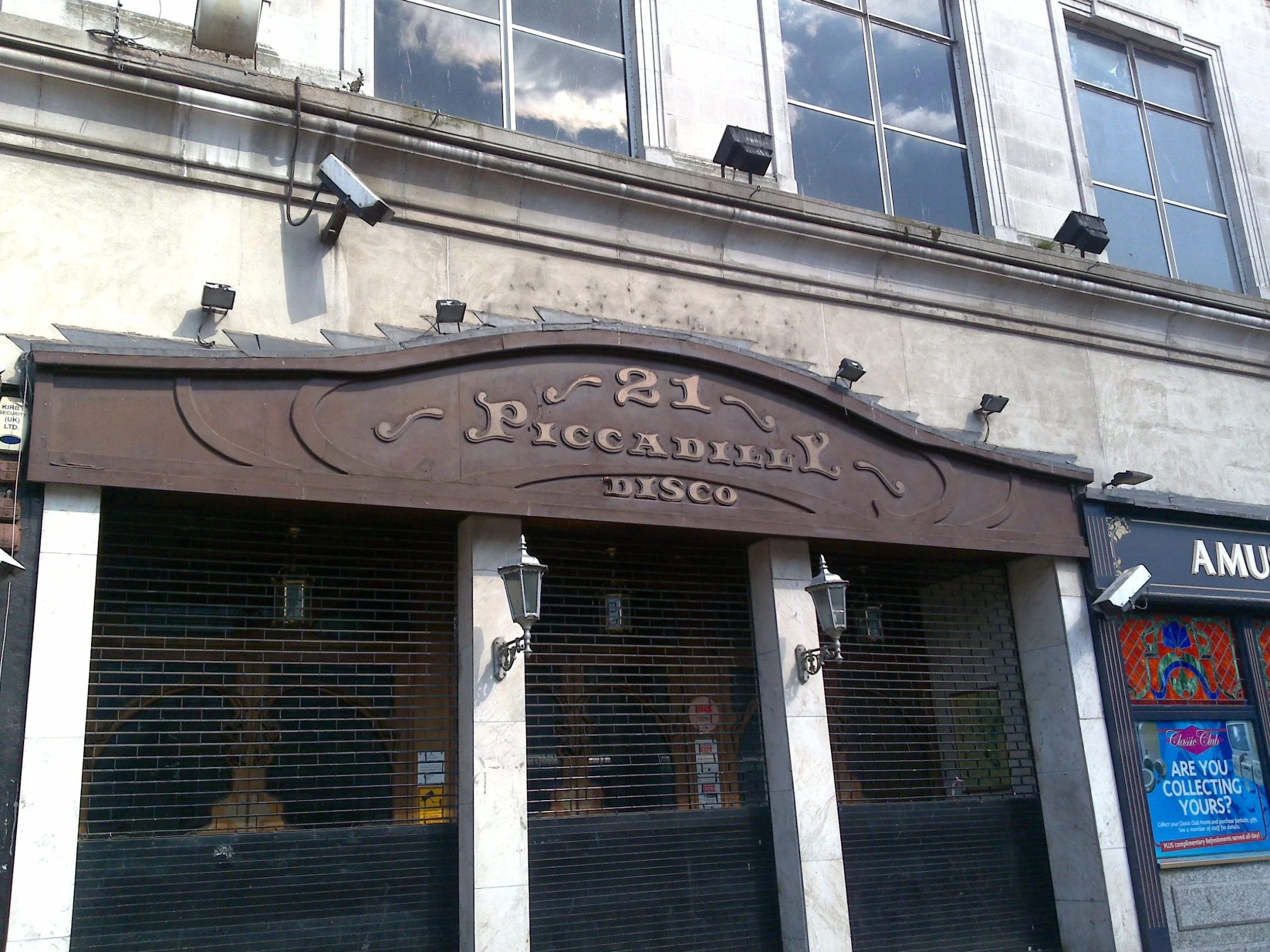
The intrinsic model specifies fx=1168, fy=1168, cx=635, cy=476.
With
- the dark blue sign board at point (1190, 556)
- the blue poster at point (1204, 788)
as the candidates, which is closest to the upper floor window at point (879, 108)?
the dark blue sign board at point (1190, 556)

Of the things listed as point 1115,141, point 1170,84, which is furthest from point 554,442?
point 1170,84

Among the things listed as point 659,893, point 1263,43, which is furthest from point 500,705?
point 1263,43

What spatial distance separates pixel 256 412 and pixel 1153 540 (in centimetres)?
823

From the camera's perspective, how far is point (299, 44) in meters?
8.93

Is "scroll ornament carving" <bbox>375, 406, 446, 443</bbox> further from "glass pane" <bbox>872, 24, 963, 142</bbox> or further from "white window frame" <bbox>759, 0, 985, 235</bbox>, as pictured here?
"glass pane" <bbox>872, 24, 963, 142</bbox>

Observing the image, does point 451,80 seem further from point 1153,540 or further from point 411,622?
point 1153,540

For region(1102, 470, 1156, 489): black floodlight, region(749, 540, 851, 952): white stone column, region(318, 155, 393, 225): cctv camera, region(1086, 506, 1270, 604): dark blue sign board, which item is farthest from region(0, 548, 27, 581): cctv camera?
region(1102, 470, 1156, 489): black floodlight

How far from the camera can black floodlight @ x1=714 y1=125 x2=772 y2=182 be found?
33.5 feet

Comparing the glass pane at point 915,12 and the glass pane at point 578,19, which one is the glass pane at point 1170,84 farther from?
the glass pane at point 578,19

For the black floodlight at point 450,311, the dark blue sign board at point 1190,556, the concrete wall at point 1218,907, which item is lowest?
the concrete wall at point 1218,907

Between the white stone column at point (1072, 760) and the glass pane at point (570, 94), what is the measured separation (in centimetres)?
551

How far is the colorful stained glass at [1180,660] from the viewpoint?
1093cm

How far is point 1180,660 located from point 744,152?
→ 20.9 feet

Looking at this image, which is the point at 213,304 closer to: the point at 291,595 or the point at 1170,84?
the point at 291,595
